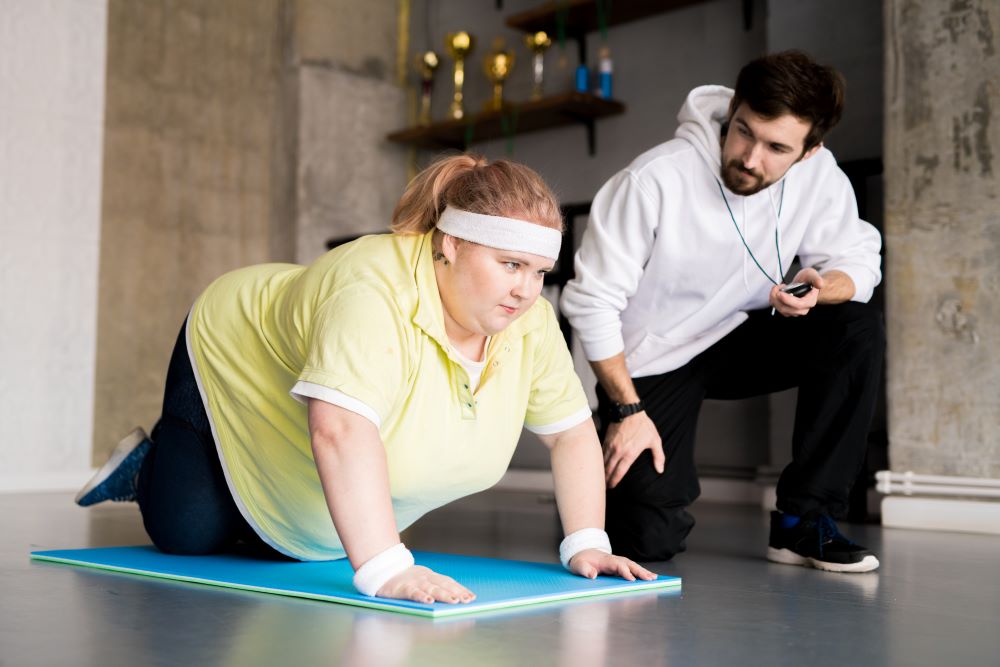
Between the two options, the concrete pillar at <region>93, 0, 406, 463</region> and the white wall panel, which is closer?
the white wall panel

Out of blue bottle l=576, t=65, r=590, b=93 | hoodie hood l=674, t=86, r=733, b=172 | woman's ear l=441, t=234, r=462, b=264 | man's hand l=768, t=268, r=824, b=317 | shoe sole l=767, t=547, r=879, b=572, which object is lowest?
shoe sole l=767, t=547, r=879, b=572

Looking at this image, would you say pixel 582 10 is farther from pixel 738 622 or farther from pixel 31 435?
pixel 738 622

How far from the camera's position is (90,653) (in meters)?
1.29

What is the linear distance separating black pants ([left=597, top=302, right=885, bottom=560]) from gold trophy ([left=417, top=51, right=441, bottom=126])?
12.1 feet

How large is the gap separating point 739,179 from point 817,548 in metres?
0.78

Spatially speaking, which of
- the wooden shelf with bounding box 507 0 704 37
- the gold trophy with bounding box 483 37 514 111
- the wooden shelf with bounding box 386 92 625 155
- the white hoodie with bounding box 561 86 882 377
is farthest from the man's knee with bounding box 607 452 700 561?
the gold trophy with bounding box 483 37 514 111

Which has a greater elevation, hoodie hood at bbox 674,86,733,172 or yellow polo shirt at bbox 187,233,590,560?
hoodie hood at bbox 674,86,733,172

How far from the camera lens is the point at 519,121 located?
527 centimetres

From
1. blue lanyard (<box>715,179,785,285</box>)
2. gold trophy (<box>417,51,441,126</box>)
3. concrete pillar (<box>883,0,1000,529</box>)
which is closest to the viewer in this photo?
blue lanyard (<box>715,179,785,285</box>)

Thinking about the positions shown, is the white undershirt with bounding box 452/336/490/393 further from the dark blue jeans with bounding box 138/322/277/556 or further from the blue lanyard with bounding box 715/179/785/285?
the blue lanyard with bounding box 715/179/785/285

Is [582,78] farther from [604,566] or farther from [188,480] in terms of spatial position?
[604,566]

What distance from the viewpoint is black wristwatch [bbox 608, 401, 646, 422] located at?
7.46 feet

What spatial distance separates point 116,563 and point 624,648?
1129mm

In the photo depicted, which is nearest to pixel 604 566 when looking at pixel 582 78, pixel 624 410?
pixel 624 410
